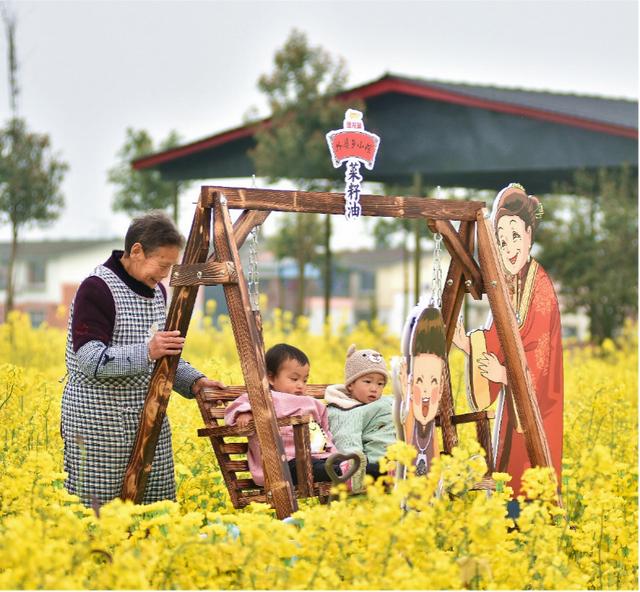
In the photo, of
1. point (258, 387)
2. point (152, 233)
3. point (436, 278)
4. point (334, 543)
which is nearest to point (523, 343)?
point (436, 278)

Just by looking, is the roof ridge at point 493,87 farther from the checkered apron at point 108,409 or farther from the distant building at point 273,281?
the distant building at point 273,281

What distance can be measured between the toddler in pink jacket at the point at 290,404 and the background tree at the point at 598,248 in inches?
467

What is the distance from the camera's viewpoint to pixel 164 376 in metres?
5.12

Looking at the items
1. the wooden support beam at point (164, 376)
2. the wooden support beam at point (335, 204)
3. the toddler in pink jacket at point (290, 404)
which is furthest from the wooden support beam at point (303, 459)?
the wooden support beam at point (335, 204)

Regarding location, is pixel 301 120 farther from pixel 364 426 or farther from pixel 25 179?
pixel 364 426

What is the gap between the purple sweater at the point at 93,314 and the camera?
16.4 feet

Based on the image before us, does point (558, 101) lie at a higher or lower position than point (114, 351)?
higher

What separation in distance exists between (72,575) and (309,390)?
2.53 metres

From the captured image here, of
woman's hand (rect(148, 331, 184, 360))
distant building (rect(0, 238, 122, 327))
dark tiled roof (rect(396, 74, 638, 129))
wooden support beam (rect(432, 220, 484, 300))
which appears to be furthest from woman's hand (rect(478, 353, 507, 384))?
distant building (rect(0, 238, 122, 327))

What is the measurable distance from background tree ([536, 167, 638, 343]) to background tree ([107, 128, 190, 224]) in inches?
453

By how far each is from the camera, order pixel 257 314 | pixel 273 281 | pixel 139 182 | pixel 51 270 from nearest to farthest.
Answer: pixel 257 314 → pixel 139 182 → pixel 51 270 → pixel 273 281

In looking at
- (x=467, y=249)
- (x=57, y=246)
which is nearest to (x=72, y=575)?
(x=467, y=249)

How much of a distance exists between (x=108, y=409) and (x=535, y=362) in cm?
219

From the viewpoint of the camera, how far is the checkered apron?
509cm
